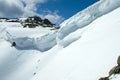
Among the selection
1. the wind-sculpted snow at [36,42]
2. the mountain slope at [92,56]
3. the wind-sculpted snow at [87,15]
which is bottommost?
the mountain slope at [92,56]

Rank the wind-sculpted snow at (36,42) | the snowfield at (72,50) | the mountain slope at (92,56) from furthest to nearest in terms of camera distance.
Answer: the wind-sculpted snow at (36,42) → the snowfield at (72,50) → the mountain slope at (92,56)

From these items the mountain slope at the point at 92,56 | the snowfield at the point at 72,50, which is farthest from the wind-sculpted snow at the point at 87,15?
the mountain slope at the point at 92,56

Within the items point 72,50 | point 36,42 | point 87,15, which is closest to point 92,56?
point 72,50

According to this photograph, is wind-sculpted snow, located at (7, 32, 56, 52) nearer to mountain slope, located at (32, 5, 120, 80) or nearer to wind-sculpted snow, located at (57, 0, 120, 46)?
wind-sculpted snow, located at (57, 0, 120, 46)

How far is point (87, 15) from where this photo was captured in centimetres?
3747

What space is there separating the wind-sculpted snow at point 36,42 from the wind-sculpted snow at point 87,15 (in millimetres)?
3212

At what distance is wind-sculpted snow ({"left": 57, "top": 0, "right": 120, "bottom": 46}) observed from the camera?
34906 mm

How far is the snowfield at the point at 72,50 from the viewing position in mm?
22250

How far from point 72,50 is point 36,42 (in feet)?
53.0

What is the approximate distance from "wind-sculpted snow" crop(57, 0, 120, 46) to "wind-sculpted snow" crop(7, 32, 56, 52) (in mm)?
3212

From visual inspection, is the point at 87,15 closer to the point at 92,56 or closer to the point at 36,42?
the point at 36,42

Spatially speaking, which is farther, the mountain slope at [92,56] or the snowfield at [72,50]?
the snowfield at [72,50]

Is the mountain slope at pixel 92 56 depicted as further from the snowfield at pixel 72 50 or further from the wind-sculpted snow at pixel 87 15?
the wind-sculpted snow at pixel 87 15

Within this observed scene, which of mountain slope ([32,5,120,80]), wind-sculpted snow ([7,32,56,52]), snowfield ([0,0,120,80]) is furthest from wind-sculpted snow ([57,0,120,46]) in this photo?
wind-sculpted snow ([7,32,56,52])
